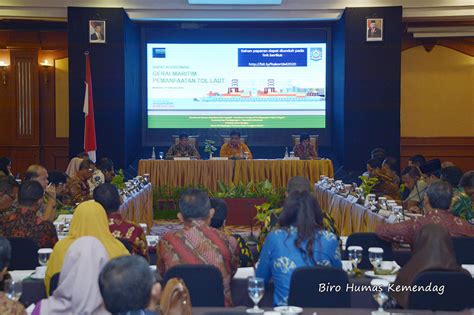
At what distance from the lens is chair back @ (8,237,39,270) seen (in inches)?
172

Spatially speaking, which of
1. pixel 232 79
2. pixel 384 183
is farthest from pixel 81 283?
pixel 232 79

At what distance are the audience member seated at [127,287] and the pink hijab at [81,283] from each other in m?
0.54

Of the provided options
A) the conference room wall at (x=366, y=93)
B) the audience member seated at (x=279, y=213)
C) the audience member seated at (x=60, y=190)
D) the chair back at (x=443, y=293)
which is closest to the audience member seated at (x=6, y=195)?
the audience member seated at (x=60, y=190)

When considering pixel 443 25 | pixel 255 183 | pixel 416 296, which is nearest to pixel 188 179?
pixel 255 183

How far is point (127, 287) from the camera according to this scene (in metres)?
2.24

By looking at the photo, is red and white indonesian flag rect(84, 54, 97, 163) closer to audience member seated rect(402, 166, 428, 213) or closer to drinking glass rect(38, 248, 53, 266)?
audience member seated rect(402, 166, 428, 213)

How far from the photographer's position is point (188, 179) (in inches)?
448

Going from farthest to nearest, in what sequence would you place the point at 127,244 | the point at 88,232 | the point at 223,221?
the point at 223,221 < the point at 127,244 < the point at 88,232

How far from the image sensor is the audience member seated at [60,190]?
683 centimetres

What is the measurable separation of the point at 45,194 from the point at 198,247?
9.70 ft

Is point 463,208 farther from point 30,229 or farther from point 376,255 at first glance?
point 30,229

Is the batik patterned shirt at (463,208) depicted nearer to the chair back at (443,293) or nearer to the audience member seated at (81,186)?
the chair back at (443,293)

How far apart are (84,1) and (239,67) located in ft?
10.4

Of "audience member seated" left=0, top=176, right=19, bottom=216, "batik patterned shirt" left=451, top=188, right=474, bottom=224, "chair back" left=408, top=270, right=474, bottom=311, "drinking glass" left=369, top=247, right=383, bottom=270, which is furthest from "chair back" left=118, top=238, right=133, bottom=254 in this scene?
Result: "batik patterned shirt" left=451, top=188, right=474, bottom=224
